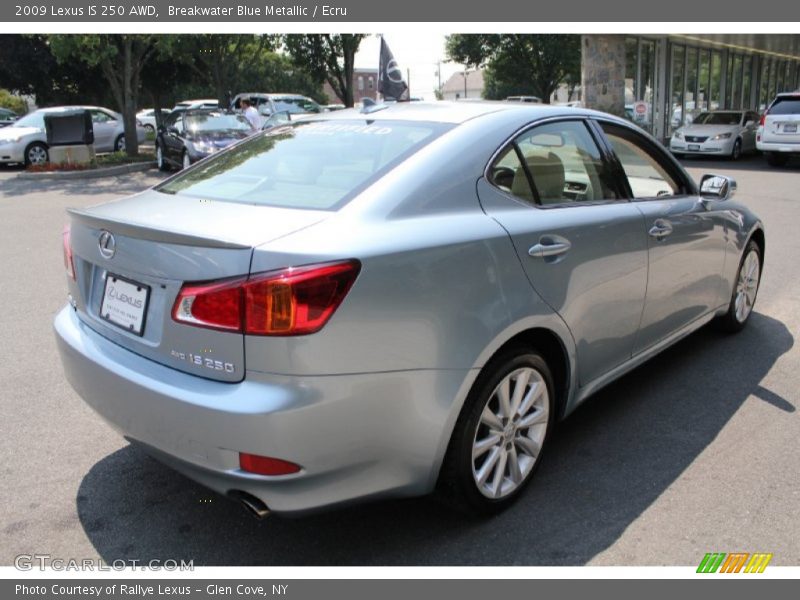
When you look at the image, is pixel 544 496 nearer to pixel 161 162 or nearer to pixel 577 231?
pixel 577 231

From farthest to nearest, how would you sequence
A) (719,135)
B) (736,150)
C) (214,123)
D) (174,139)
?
(736,150) < (719,135) < (214,123) < (174,139)

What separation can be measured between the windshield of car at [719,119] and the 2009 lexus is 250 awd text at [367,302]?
1879 centimetres

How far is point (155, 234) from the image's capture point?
8.12 feet

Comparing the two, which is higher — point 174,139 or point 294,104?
point 294,104

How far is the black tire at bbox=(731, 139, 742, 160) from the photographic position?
1962 cm

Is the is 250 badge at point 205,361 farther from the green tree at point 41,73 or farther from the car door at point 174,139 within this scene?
the green tree at point 41,73

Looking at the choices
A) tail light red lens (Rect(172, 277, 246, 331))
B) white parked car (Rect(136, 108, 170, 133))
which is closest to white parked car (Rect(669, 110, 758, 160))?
tail light red lens (Rect(172, 277, 246, 331))

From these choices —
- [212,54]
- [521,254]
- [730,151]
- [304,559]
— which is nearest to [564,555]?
[304,559]

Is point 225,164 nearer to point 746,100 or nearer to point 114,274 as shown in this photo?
point 114,274

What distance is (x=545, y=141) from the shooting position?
10.9ft

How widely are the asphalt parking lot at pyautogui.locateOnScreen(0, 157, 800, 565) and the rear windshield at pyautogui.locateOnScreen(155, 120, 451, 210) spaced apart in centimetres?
132

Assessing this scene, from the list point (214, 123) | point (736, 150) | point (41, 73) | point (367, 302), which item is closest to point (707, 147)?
point (736, 150)

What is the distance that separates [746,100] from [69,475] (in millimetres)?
36286

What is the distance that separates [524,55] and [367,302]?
3745 cm
